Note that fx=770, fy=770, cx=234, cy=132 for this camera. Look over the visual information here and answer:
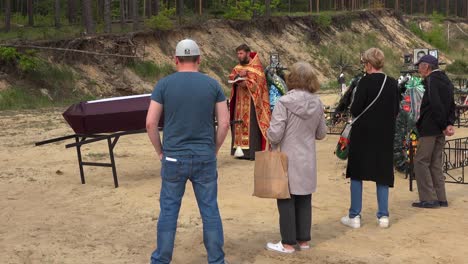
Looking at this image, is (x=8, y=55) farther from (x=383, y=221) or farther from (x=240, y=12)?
(x=383, y=221)

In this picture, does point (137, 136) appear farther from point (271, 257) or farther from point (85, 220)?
point (271, 257)

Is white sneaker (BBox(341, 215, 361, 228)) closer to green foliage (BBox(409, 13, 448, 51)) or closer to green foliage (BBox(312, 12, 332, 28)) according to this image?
green foliage (BBox(312, 12, 332, 28))

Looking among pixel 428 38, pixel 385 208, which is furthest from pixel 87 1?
pixel 428 38

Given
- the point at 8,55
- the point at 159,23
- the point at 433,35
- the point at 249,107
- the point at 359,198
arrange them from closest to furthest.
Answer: the point at 359,198, the point at 249,107, the point at 8,55, the point at 159,23, the point at 433,35

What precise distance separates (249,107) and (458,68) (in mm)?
33480

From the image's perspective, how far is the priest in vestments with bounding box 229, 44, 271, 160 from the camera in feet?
39.3

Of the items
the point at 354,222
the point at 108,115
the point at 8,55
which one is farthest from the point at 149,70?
the point at 354,222

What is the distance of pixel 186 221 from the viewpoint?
7.71 metres

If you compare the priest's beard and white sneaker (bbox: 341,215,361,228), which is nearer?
white sneaker (bbox: 341,215,361,228)

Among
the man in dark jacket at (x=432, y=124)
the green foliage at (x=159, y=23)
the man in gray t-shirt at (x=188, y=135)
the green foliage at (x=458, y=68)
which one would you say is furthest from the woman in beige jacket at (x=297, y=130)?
the green foliage at (x=458, y=68)

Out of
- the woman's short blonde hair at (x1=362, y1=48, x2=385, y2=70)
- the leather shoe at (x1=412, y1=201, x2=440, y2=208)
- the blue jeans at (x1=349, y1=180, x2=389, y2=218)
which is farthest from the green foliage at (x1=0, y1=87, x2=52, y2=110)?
the woman's short blonde hair at (x1=362, y1=48, x2=385, y2=70)

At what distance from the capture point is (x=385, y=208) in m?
7.34

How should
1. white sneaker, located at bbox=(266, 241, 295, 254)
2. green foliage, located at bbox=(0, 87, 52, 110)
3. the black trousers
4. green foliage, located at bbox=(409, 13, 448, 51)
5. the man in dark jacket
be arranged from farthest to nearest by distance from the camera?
1. green foliage, located at bbox=(409, 13, 448, 51)
2. green foliage, located at bbox=(0, 87, 52, 110)
3. the man in dark jacket
4. white sneaker, located at bbox=(266, 241, 295, 254)
5. the black trousers

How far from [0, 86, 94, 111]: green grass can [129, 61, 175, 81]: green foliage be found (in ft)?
12.7
